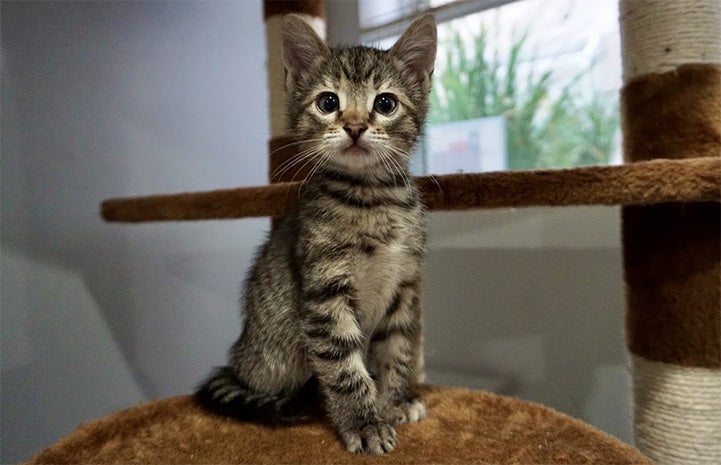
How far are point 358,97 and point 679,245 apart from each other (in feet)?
2.21

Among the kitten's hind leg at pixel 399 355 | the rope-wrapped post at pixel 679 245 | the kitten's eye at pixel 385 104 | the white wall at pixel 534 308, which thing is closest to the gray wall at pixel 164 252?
the white wall at pixel 534 308

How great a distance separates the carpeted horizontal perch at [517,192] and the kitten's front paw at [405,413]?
0.39m

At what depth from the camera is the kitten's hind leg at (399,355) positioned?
951 mm

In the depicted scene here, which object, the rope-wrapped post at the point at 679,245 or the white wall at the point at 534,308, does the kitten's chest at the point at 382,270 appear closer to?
the rope-wrapped post at the point at 679,245

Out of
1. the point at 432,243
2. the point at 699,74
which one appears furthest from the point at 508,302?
the point at 699,74

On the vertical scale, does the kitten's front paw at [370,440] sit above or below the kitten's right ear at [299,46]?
below

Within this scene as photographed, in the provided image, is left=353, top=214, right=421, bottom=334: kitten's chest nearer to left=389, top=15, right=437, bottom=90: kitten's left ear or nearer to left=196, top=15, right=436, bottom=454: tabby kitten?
left=196, top=15, right=436, bottom=454: tabby kitten

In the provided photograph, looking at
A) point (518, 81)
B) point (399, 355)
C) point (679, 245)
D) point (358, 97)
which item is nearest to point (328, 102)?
point (358, 97)

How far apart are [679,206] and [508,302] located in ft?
2.05

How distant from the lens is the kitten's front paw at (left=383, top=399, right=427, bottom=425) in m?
0.93

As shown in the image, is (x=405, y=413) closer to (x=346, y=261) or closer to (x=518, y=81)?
(x=346, y=261)

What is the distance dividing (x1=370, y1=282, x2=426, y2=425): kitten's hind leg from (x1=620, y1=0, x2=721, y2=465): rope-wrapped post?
463mm

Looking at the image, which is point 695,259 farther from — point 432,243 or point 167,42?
point 167,42

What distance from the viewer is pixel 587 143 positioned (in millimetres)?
1511
